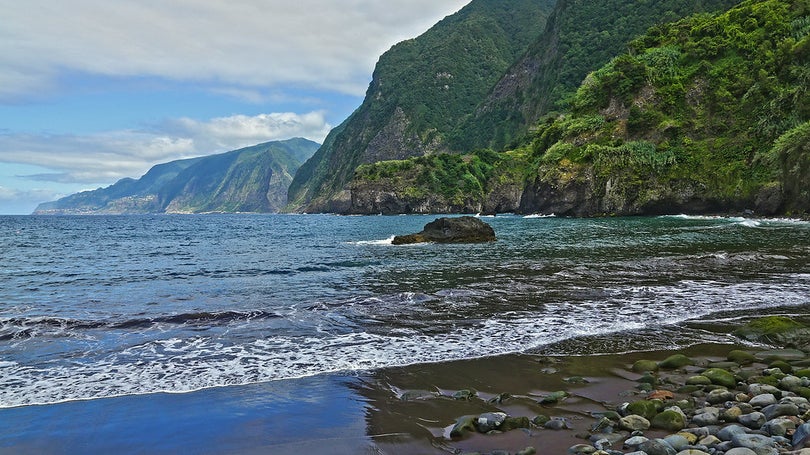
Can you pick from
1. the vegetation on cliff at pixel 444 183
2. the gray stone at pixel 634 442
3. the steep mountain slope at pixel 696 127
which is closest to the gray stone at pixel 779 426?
the gray stone at pixel 634 442

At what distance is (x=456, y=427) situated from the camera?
693 cm

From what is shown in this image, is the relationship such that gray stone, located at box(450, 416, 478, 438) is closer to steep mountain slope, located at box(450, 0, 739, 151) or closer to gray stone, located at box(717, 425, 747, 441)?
gray stone, located at box(717, 425, 747, 441)

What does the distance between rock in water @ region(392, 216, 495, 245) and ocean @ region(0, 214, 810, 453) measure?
47.8 feet

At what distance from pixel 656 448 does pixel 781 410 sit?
2.68 metres

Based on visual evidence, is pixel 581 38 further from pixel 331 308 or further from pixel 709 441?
pixel 709 441

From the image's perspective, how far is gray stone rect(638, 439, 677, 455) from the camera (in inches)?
229

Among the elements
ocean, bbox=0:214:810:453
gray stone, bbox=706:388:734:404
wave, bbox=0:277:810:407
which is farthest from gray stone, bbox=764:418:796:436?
wave, bbox=0:277:810:407

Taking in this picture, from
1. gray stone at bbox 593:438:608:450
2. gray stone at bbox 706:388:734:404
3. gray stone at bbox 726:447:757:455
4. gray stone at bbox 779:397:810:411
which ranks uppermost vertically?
gray stone at bbox 726:447:757:455

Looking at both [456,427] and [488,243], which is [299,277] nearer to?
[456,427]

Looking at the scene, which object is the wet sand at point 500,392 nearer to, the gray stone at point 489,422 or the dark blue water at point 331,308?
the gray stone at point 489,422

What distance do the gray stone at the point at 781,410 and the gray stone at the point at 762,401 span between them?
0.45 meters

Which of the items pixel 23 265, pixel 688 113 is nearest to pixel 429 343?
pixel 23 265

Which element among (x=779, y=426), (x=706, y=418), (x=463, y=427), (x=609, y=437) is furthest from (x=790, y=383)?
(x=463, y=427)

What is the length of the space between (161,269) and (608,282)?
2555cm
